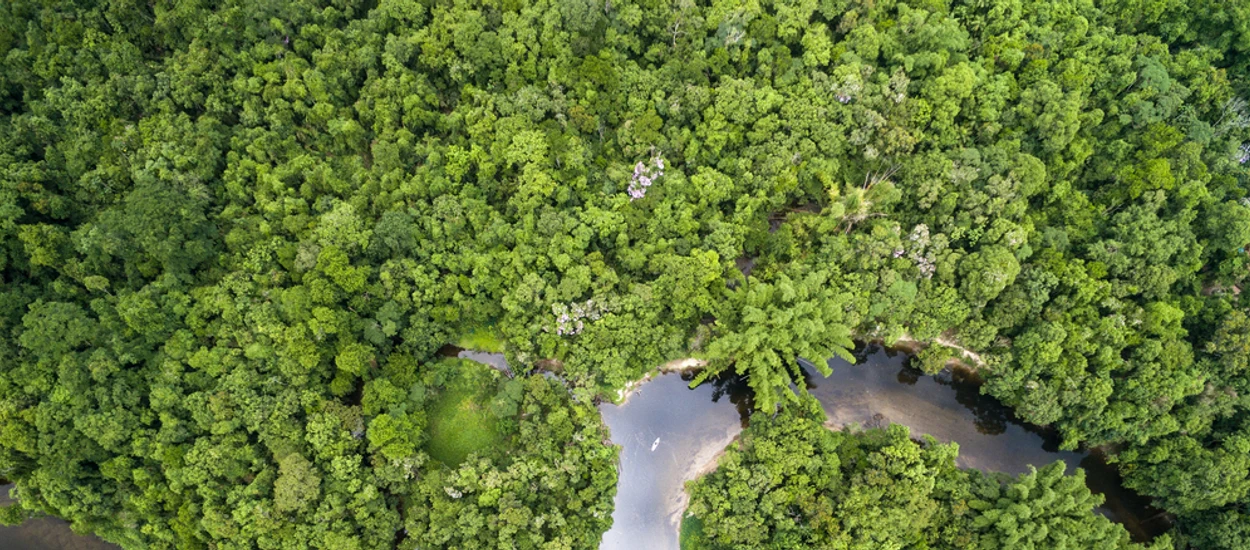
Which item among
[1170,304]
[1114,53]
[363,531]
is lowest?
[363,531]

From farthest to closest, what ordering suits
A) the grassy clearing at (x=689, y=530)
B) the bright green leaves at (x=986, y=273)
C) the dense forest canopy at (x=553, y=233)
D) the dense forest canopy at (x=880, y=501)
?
1. the grassy clearing at (x=689, y=530)
2. the bright green leaves at (x=986, y=273)
3. the dense forest canopy at (x=553, y=233)
4. the dense forest canopy at (x=880, y=501)

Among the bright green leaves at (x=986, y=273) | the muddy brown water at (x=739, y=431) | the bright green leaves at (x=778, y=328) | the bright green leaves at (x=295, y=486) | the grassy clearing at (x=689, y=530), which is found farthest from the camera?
the muddy brown water at (x=739, y=431)

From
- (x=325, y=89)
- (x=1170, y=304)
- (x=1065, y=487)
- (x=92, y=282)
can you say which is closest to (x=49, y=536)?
(x=92, y=282)

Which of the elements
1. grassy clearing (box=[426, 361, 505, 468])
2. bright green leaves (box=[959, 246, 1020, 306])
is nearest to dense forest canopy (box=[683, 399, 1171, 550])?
bright green leaves (box=[959, 246, 1020, 306])

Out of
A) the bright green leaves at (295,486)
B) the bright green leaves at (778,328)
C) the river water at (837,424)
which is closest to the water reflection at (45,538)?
the bright green leaves at (295,486)

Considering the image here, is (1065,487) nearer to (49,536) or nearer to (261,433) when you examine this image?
(261,433)

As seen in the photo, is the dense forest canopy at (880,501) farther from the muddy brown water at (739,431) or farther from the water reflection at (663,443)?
the muddy brown water at (739,431)

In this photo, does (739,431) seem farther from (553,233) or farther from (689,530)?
(553,233)

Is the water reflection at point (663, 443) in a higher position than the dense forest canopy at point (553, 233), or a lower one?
lower
